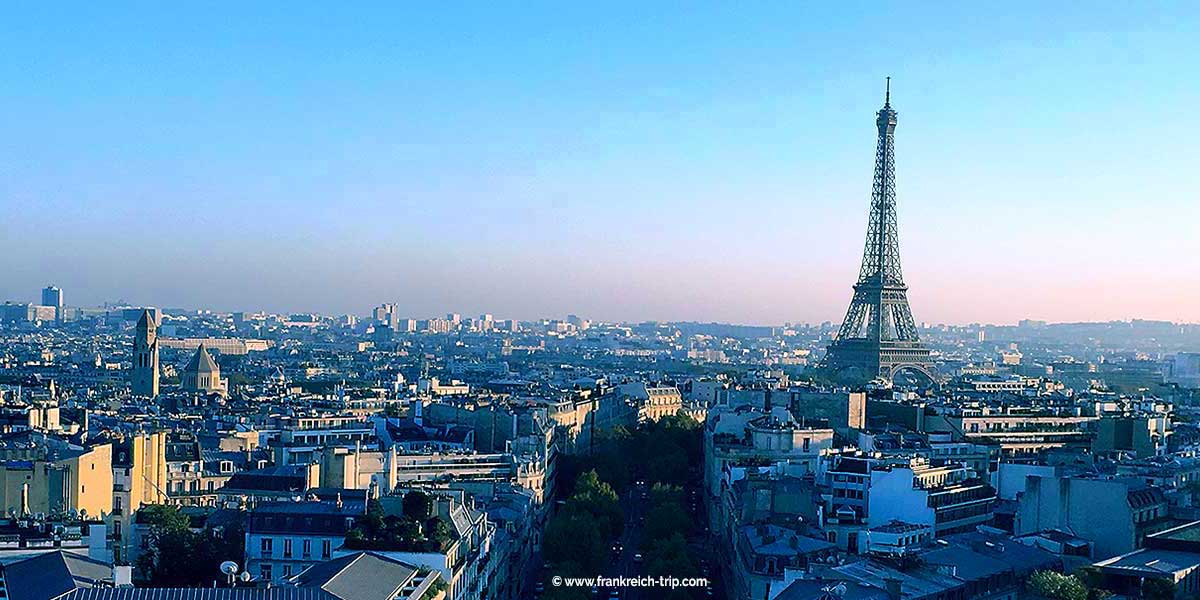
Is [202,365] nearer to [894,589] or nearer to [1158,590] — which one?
[894,589]

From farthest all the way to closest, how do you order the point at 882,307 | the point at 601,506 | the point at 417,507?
the point at 882,307 → the point at 601,506 → the point at 417,507

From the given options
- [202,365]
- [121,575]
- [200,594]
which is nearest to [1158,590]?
[200,594]

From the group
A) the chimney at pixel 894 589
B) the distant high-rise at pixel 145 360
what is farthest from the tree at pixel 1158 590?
the distant high-rise at pixel 145 360

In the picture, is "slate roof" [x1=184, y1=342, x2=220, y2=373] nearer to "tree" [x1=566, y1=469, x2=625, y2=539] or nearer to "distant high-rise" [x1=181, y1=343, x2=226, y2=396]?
"distant high-rise" [x1=181, y1=343, x2=226, y2=396]

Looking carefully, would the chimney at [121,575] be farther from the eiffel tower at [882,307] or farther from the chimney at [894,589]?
the eiffel tower at [882,307]

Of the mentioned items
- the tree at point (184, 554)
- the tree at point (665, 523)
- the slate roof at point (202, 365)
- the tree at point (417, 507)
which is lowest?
the tree at point (665, 523)

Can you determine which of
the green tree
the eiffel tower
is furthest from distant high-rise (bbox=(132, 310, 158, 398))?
the green tree
